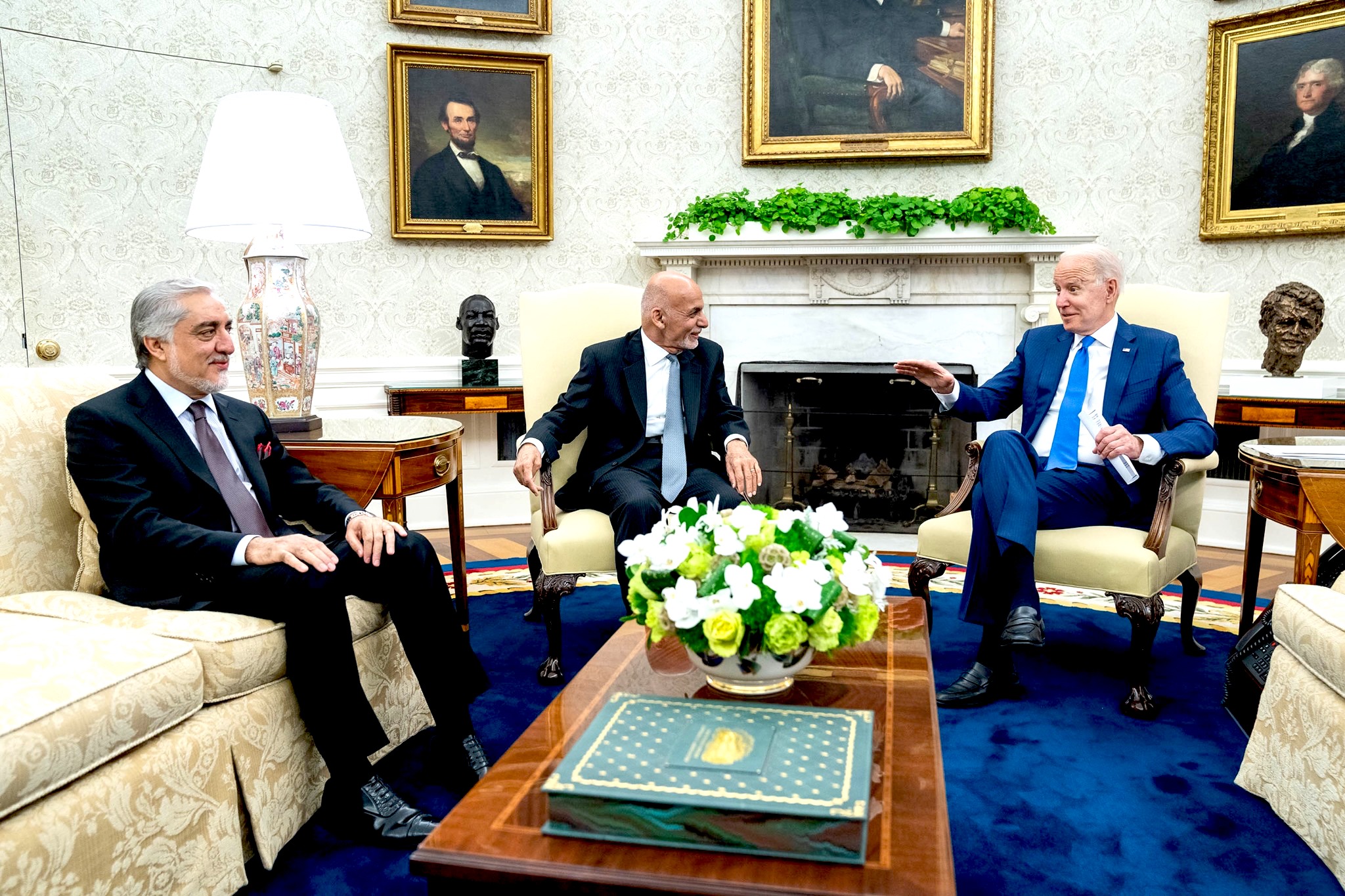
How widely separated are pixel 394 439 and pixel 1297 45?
464 centimetres

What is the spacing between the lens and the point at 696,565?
1.71 m

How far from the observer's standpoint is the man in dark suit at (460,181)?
17.2ft

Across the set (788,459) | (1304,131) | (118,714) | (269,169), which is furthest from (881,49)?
(118,714)

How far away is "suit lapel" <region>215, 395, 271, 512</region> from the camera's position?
7.95 ft

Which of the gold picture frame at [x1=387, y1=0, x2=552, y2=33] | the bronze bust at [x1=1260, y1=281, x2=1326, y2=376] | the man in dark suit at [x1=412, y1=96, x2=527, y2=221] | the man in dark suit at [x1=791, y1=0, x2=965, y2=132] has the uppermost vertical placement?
the gold picture frame at [x1=387, y1=0, x2=552, y2=33]

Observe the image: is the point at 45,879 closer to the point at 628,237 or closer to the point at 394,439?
the point at 394,439

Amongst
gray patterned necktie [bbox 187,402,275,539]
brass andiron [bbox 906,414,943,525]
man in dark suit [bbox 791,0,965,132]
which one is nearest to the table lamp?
gray patterned necktie [bbox 187,402,275,539]

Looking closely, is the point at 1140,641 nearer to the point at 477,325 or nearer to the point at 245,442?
the point at 245,442

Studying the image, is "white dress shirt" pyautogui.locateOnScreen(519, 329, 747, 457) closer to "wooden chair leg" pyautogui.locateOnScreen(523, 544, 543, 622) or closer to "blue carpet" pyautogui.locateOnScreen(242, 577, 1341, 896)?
"wooden chair leg" pyautogui.locateOnScreen(523, 544, 543, 622)

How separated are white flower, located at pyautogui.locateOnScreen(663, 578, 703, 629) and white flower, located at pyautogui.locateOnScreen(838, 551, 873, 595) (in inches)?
10.8

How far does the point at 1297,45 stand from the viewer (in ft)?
15.0

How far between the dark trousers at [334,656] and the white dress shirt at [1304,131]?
4729 millimetres

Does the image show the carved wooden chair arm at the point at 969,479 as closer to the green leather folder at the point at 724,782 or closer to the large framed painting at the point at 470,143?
the green leather folder at the point at 724,782

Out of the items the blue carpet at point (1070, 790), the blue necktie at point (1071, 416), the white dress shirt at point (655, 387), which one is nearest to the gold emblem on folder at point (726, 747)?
the blue carpet at point (1070, 790)
